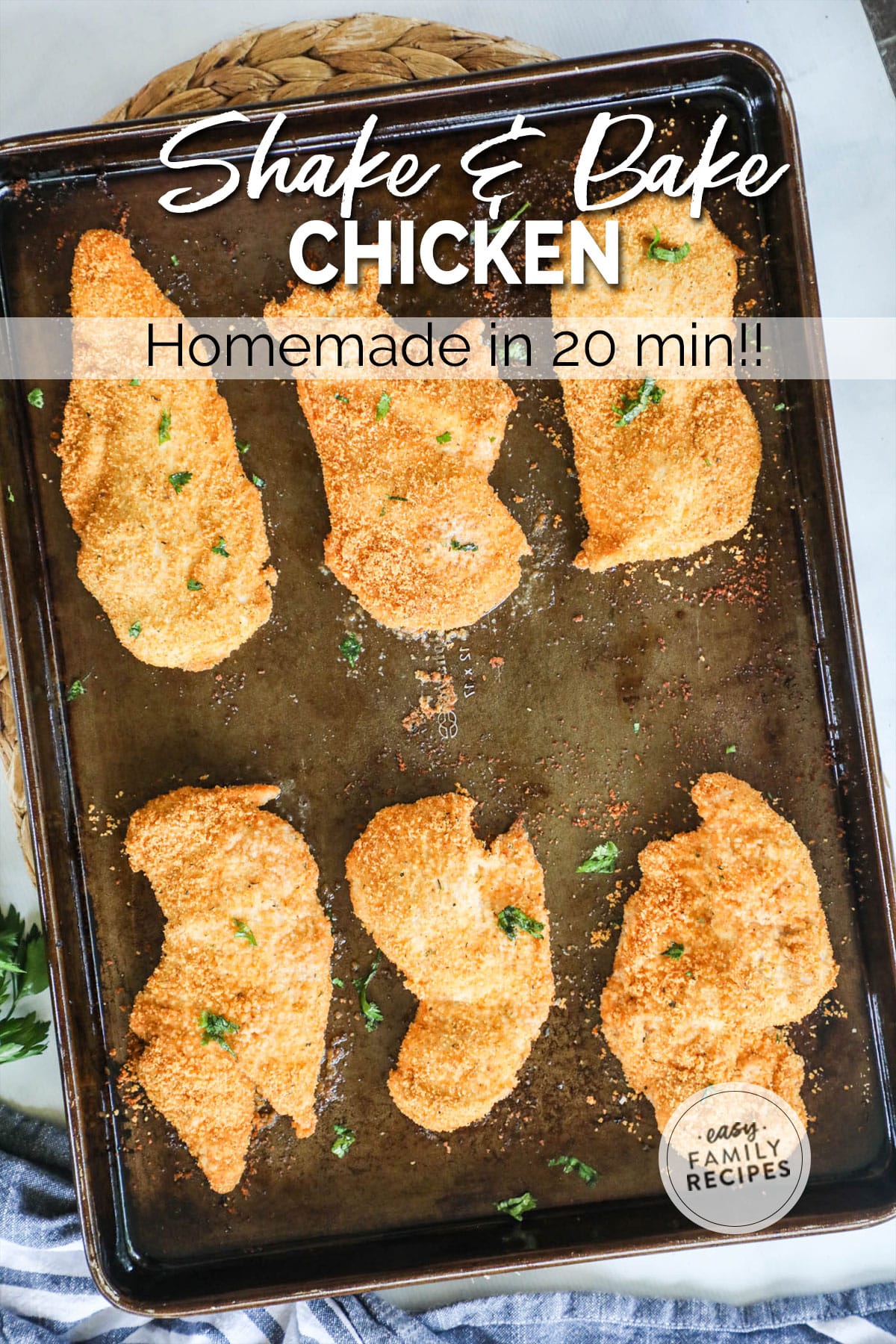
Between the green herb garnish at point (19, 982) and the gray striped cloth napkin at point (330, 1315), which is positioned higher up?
Result: the green herb garnish at point (19, 982)

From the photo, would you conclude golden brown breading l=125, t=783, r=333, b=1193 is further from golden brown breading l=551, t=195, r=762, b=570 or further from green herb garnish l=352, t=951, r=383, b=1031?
golden brown breading l=551, t=195, r=762, b=570

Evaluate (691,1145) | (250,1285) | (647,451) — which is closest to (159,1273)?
(250,1285)

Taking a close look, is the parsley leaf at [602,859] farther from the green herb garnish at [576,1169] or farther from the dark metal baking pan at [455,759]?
the green herb garnish at [576,1169]

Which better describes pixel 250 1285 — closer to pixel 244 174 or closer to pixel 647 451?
pixel 647 451

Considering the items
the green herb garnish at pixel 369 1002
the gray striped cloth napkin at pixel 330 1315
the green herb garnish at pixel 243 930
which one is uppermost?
the green herb garnish at pixel 243 930

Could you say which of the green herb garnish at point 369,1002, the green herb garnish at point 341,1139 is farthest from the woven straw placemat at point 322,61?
the green herb garnish at point 341,1139

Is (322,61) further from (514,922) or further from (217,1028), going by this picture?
(217,1028)

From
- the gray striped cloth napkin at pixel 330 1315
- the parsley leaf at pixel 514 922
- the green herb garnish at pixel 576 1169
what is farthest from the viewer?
the gray striped cloth napkin at pixel 330 1315
